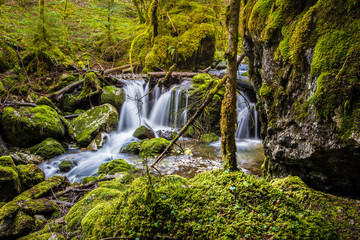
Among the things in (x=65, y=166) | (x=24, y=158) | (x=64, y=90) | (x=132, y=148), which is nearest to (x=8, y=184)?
(x=65, y=166)

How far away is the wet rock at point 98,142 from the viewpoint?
28.4 ft

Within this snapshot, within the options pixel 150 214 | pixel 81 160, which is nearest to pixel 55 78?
pixel 81 160

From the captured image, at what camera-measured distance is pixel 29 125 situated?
7395 mm

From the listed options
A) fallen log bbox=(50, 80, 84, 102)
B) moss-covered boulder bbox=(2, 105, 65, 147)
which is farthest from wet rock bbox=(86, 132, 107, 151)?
fallen log bbox=(50, 80, 84, 102)

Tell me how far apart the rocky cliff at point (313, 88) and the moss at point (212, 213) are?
2.86 ft

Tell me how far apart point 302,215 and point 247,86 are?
943 centimetres

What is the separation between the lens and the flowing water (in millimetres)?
6820

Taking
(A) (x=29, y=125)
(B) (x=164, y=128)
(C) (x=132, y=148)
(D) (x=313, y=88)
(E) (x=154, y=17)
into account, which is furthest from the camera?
(E) (x=154, y=17)

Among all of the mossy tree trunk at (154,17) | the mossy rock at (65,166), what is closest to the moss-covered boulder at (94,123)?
the mossy rock at (65,166)

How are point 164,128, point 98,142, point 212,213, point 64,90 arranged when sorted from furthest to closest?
point 164,128 → point 64,90 → point 98,142 → point 212,213

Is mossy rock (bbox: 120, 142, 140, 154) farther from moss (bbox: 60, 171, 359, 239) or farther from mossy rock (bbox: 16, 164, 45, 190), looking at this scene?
moss (bbox: 60, 171, 359, 239)

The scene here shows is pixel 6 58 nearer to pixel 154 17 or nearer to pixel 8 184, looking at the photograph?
pixel 154 17

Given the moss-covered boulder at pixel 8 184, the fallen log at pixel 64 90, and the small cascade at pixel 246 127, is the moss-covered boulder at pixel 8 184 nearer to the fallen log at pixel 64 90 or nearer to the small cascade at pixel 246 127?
the fallen log at pixel 64 90

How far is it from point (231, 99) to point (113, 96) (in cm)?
996
